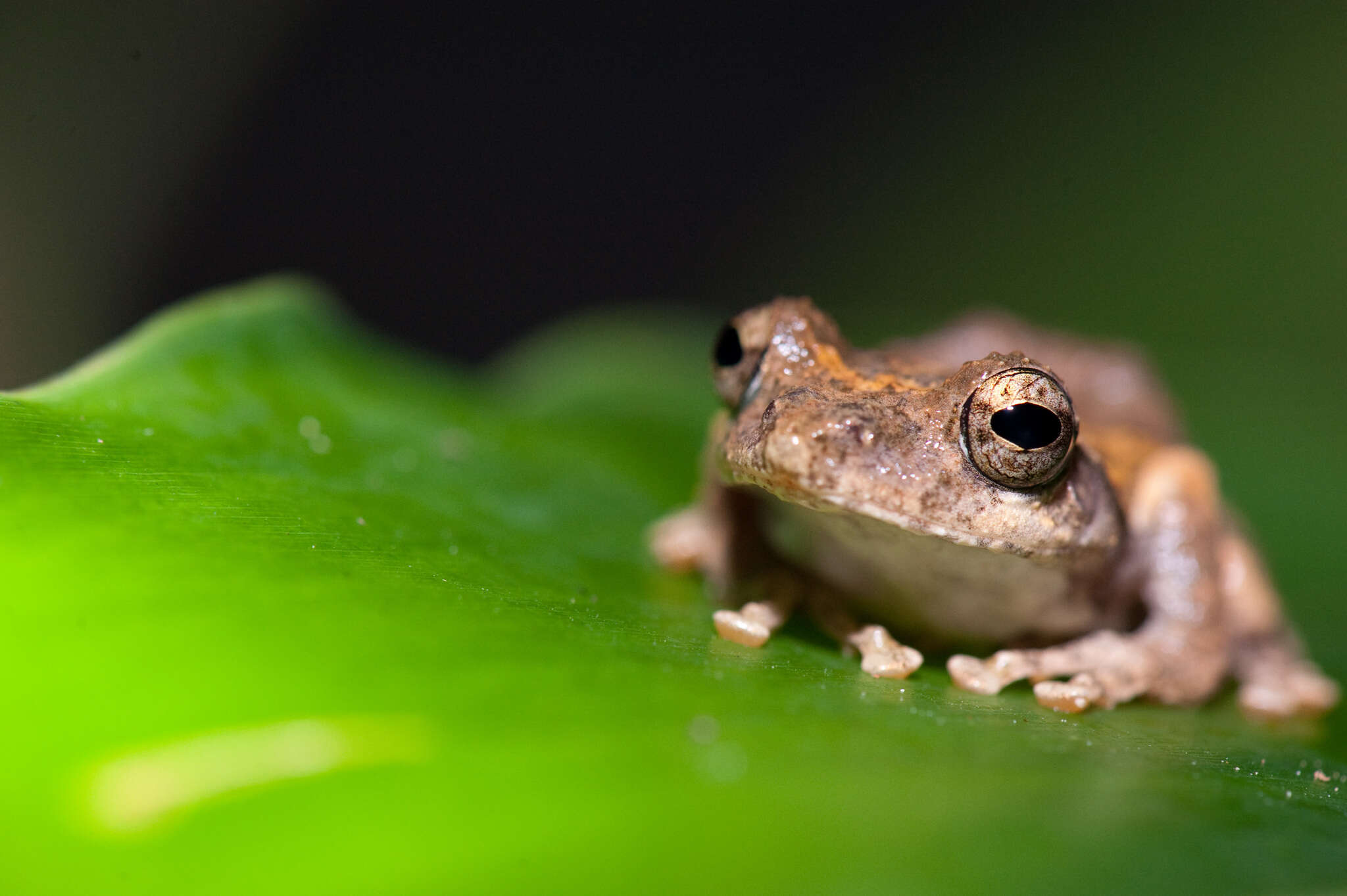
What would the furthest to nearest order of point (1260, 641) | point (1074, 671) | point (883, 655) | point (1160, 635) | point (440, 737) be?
point (1260, 641), point (1160, 635), point (1074, 671), point (883, 655), point (440, 737)

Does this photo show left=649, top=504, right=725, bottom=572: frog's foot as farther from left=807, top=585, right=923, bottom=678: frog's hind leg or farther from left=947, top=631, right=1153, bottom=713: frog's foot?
left=947, top=631, right=1153, bottom=713: frog's foot

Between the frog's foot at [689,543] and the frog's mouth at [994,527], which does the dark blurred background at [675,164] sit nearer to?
the frog's foot at [689,543]

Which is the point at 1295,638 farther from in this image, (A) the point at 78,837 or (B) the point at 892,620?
(A) the point at 78,837

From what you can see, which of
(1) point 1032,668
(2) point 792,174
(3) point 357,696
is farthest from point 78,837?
(2) point 792,174

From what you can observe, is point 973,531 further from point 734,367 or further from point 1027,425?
Answer: point 734,367

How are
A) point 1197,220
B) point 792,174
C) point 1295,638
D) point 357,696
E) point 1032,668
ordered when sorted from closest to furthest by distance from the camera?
1. point 357,696
2. point 1032,668
3. point 1295,638
4. point 1197,220
5. point 792,174

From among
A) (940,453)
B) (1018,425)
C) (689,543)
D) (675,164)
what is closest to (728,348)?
(689,543)

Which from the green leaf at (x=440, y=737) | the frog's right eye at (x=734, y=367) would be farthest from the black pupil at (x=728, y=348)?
the green leaf at (x=440, y=737)
